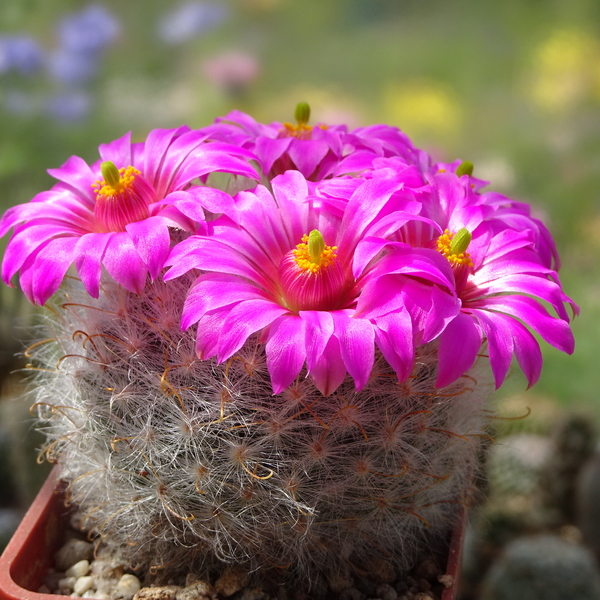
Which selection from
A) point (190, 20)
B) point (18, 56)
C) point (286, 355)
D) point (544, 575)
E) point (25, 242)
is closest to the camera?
point (286, 355)

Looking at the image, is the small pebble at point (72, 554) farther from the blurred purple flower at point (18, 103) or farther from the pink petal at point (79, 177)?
the blurred purple flower at point (18, 103)

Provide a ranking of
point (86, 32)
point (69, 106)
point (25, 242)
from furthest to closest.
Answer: point (86, 32), point (69, 106), point (25, 242)

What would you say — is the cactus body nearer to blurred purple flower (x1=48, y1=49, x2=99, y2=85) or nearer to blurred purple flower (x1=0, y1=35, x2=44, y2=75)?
blurred purple flower (x1=0, y1=35, x2=44, y2=75)

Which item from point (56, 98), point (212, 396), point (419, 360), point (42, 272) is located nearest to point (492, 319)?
point (419, 360)

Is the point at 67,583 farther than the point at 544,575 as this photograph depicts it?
No

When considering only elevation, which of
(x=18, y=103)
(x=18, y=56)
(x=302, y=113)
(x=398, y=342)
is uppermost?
(x=18, y=56)

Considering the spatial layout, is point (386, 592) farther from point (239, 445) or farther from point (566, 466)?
point (566, 466)

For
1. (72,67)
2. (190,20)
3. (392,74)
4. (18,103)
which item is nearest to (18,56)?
(18,103)

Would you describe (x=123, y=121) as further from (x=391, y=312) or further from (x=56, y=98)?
(x=391, y=312)

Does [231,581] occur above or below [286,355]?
below
